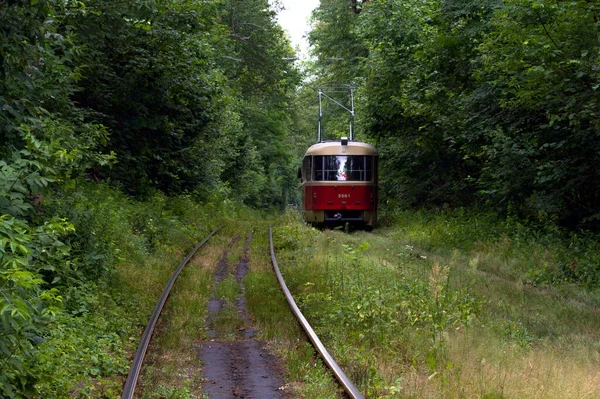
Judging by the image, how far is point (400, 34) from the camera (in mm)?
24406

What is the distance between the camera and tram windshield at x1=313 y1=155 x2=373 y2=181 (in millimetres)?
22797

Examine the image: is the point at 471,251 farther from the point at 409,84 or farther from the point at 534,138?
the point at 409,84

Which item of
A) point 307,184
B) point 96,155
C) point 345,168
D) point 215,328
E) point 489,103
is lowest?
point 215,328

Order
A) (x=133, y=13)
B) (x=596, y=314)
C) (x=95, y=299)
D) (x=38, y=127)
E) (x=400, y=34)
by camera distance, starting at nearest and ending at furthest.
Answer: (x=38, y=127)
(x=95, y=299)
(x=596, y=314)
(x=133, y=13)
(x=400, y=34)

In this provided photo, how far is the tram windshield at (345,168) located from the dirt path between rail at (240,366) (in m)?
13.1

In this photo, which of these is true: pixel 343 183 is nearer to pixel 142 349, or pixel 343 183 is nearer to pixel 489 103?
pixel 489 103

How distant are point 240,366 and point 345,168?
15.8 metres

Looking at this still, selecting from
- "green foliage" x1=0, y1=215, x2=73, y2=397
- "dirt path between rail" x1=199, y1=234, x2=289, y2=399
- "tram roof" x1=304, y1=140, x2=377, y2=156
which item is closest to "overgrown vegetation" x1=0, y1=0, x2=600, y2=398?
"green foliage" x1=0, y1=215, x2=73, y2=397

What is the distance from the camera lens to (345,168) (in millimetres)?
22812

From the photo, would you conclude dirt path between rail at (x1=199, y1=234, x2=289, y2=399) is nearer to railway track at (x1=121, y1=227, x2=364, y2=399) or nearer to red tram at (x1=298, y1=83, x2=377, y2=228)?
railway track at (x1=121, y1=227, x2=364, y2=399)

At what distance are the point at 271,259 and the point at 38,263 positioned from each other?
8.79 m

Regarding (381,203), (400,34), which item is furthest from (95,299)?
(381,203)

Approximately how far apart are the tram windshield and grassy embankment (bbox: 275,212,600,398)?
6097 millimetres

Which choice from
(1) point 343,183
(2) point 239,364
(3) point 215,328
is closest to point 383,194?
(1) point 343,183
